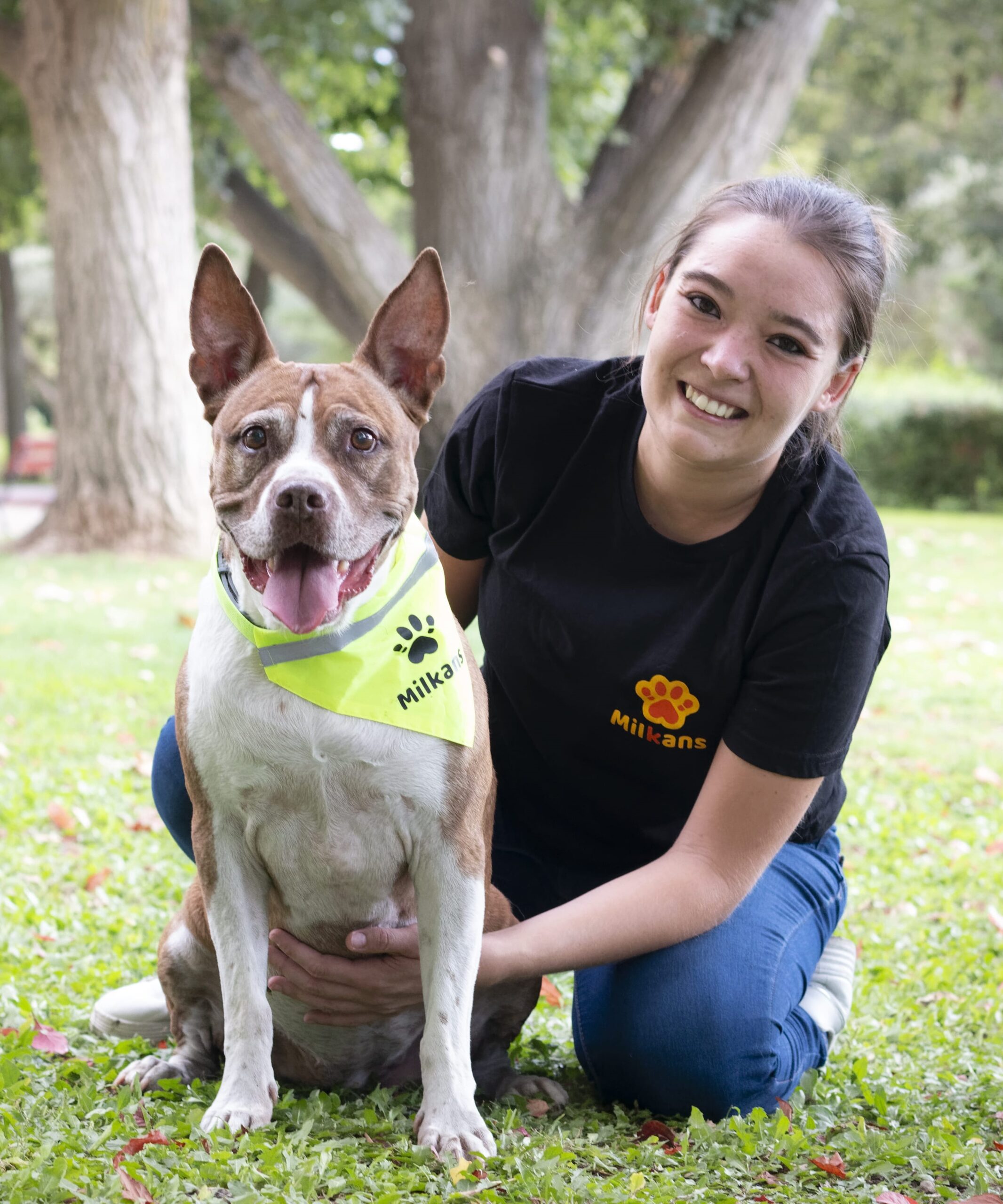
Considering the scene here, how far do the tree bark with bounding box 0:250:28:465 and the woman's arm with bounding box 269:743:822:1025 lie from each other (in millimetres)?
21610

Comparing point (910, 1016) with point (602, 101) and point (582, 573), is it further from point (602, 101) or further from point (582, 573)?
point (602, 101)

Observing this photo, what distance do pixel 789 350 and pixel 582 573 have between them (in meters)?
0.72

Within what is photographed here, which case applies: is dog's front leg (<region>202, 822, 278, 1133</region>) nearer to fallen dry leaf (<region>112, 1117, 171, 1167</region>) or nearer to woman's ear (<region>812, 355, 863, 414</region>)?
fallen dry leaf (<region>112, 1117, 171, 1167</region>)

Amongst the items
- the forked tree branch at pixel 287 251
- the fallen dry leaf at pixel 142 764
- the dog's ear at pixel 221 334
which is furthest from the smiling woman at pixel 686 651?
the forked tree branch at pixel 287 251

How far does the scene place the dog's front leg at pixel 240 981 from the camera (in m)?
2.62

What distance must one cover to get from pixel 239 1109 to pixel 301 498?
123 centimetres

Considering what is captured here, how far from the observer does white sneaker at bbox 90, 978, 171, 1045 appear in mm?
3178

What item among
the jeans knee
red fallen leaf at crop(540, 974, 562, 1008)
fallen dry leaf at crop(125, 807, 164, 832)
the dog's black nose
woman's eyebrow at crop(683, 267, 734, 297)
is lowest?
fallen dry leaf at crop(125, 807, 164, 832)

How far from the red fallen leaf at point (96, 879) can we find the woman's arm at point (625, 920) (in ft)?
5.58

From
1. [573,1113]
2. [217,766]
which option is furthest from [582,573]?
[573,1113]

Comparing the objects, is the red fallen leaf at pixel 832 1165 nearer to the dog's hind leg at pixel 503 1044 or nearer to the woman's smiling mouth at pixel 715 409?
the dog's hind leg at pixel 503 1044

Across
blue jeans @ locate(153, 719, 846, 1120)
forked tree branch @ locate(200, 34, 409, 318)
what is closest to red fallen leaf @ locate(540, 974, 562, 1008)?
blue jeans @ locate(153, 719, 846, 1120)

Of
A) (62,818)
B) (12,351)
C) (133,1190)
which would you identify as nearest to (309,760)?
(133,1190)

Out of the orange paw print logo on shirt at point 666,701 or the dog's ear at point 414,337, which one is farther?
the orange paw print logo on shirt at point 666,701
